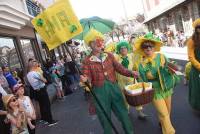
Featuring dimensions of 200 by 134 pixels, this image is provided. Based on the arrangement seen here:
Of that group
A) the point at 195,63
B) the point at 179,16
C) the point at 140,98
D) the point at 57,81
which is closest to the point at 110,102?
the point at 140,98

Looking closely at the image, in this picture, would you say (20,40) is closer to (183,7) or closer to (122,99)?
(122,99)

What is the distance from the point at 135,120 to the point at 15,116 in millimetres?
3055

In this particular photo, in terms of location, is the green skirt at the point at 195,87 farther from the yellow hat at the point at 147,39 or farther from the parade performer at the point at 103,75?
the parade performer at the point at 103,75

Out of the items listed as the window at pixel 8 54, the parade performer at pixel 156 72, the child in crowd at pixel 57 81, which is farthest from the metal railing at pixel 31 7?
the parade performer at pixel 156 72

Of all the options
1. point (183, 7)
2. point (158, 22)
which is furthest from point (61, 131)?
point (158, 22)

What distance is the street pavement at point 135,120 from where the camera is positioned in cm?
675

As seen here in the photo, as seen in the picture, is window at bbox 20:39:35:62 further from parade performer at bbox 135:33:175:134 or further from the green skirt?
parade performer at bbox 135:33:175:134

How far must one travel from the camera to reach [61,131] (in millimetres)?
8695

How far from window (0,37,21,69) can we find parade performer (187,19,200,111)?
26.7 feet

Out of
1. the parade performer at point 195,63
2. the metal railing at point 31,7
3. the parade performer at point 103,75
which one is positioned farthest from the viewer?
the metal railing at point 31,7

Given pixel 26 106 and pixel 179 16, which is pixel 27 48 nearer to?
pixel 26 106

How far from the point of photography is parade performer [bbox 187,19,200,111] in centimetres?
616

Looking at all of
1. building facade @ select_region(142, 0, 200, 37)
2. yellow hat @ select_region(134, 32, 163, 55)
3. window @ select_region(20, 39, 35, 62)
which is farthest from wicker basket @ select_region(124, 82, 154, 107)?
building facade @ select_region(142, 0, 200, 37)

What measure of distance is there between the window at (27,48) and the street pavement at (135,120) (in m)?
5.60
